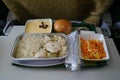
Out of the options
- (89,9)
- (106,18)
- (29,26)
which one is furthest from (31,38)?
(106,18)

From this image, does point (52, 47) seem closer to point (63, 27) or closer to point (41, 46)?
point (41, 46)

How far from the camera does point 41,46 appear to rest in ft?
2.70

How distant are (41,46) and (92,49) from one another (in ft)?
0.75

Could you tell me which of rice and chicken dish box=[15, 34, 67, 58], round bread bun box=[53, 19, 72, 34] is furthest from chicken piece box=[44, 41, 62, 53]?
round bread bun box=[53, 19, 72, 34]

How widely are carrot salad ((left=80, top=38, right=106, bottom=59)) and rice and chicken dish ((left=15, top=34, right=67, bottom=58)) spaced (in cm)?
9

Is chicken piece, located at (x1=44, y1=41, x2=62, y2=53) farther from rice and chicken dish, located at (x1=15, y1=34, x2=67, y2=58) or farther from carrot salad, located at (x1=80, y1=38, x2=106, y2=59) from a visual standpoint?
carrot salad, located at (x1=80, y1=38, x2=106, y2=59)

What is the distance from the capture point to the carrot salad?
2.60ft

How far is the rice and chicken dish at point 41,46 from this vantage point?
2.57 ft

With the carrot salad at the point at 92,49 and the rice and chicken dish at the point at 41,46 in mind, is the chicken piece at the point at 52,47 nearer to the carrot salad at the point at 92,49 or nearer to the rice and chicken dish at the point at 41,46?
the rice and chicken dish at the point at 41,46

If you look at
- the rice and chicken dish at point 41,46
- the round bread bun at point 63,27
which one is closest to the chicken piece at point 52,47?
the rice and chicken dish at point 41,46

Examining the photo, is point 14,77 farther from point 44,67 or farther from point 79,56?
point 79,56

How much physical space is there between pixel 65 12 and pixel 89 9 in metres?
0.16

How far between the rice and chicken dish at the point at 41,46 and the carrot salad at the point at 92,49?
9 centimetres

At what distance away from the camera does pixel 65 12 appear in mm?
1175
